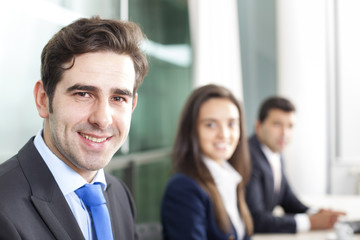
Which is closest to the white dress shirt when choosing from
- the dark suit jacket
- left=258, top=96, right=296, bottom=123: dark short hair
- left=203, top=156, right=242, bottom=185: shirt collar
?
left=203, top=156, right=242, bottom=185: shirt collar

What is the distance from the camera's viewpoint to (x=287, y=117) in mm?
3557

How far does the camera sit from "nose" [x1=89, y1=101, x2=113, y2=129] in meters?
1.25

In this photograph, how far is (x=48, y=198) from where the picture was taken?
1188 millimetres

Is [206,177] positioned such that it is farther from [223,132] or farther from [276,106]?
[276,106]

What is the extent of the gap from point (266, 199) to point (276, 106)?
81 cm

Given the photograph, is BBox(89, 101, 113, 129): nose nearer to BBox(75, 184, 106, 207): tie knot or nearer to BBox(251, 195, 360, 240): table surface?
BBox(75, 184, 106, 207): tie knot

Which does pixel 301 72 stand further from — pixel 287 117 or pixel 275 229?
pixel 275 229

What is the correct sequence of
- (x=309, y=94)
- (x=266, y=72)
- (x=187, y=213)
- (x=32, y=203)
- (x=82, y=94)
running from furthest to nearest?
(x=266, y=72)
(x=309, y=94)
(x=187, y=213)
(x=82, y=94)
(x=32, y=203)

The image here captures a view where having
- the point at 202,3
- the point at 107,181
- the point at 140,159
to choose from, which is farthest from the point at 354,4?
the point at 107,181

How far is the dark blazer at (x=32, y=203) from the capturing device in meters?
1.07

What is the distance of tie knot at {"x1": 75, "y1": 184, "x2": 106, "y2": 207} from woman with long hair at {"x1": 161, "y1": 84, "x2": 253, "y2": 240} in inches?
35.7

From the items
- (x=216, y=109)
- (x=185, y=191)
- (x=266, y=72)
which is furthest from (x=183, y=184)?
(x=266, y=72)

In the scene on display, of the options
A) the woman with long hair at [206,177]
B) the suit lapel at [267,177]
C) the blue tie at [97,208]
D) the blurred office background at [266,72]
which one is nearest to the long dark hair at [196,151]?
the woman with long hair at [206,177]

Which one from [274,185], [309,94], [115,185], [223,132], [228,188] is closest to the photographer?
[115,185]
